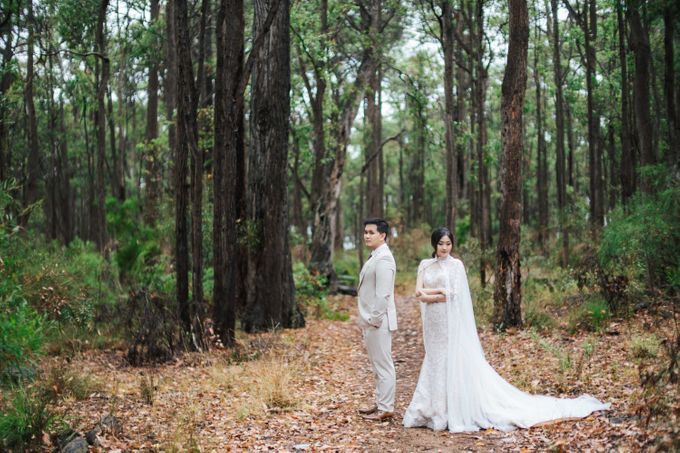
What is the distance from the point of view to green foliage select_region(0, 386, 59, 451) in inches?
256

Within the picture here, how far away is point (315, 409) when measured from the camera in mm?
8227

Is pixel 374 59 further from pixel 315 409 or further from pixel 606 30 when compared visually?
pixel 315 409

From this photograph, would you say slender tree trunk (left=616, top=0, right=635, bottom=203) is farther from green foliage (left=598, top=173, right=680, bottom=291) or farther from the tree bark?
the tree bark

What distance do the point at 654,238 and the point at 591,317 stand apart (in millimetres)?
2009

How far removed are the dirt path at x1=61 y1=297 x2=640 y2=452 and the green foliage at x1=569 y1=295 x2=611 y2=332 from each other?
0.74 meters

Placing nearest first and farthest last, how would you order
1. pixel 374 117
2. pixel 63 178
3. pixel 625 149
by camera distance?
pixel 625 149 → pixel 374 117 → pixel 63 178

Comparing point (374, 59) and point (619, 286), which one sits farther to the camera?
point (374, 59)

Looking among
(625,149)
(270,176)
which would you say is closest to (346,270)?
(625,149)

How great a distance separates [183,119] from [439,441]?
7.47 metres

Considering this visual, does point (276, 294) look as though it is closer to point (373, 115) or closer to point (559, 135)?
point (559, 135)

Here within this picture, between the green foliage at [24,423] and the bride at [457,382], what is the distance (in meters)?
3.79

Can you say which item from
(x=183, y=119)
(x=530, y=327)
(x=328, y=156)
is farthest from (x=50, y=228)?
(x=530, y=327)

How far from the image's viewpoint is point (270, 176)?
13789 mm

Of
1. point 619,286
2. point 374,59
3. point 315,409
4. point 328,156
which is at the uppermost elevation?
point 374,59
